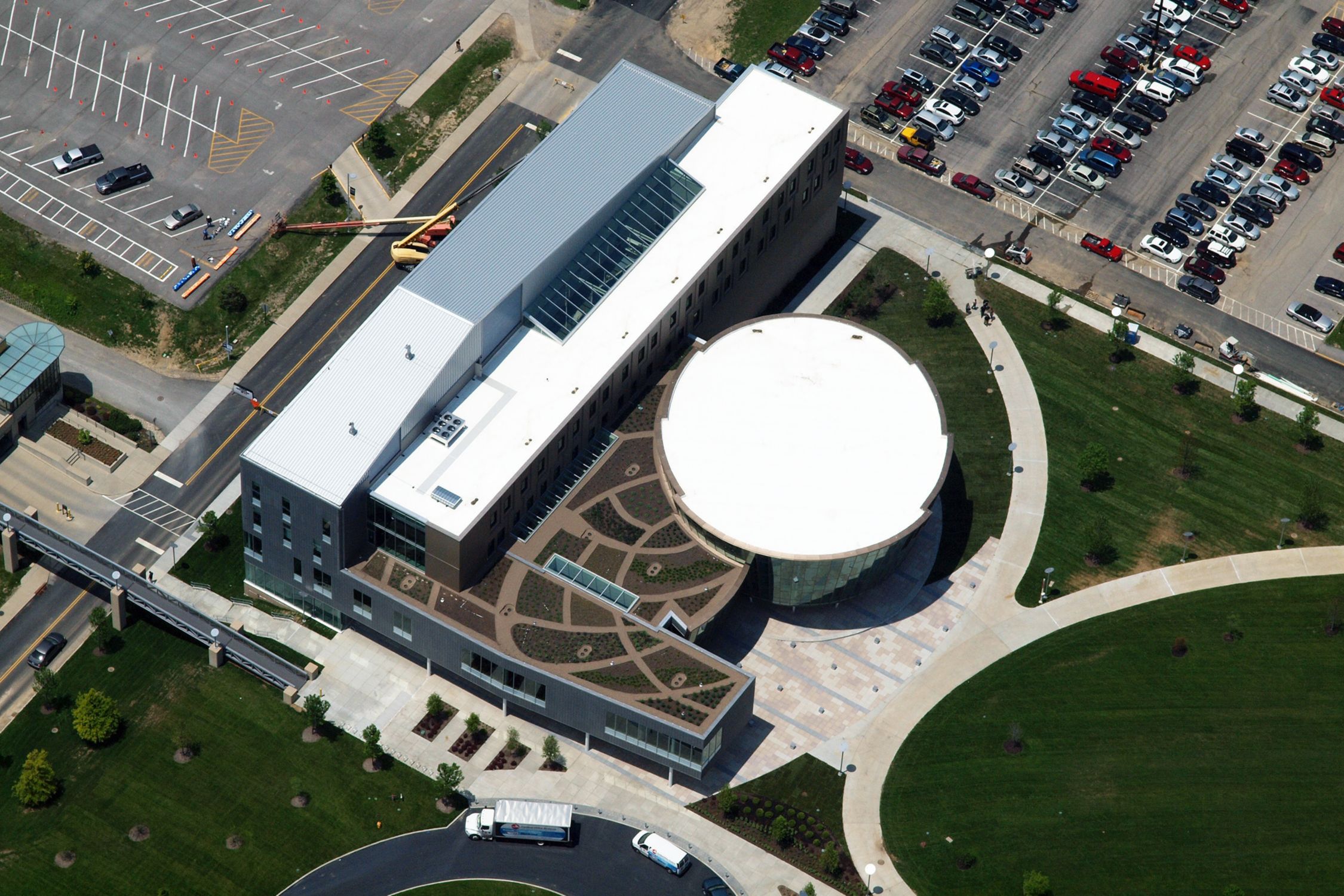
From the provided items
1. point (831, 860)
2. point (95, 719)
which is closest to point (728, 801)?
point (831, 860)

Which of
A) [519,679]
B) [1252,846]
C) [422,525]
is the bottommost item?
[1252,846]

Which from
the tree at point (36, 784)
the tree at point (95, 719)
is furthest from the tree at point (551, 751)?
the tree at point (36, 784)

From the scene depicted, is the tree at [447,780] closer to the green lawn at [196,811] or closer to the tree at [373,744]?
the green lawn at [196,811]

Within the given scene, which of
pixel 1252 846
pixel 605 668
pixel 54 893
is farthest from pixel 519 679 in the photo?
pixel 1252 846

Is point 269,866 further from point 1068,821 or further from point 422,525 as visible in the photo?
point 1068,821

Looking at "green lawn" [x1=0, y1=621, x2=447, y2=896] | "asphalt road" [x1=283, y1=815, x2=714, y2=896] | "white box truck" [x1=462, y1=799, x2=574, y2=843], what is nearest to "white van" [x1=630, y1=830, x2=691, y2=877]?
"asphalt road" [x1=283, y1=815, x2=714, y2=896]

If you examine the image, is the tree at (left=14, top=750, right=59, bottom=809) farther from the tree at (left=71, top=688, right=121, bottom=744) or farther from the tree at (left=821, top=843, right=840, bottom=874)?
the tree at (left=821, top=843, right=840, bottom=874)
